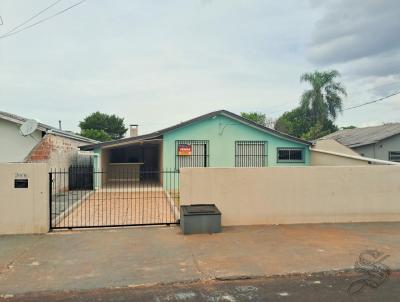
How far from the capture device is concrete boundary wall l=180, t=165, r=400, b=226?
30.2ft

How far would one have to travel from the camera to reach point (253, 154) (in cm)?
1903

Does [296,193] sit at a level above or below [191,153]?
below

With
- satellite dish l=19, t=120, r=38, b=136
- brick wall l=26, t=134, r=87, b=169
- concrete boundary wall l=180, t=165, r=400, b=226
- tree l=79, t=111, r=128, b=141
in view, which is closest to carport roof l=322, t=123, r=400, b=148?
concrete boundary wall l=180, t=165, r=400, b=226

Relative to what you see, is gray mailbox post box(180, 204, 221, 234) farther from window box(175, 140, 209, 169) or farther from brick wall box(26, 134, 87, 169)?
window box(175, 140, 209, 169)

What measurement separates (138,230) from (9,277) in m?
3.42

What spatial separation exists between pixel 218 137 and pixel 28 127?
8.81m

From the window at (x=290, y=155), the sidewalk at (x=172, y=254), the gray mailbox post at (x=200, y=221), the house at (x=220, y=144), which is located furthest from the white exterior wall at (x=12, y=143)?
the window at (x=290, y=155)

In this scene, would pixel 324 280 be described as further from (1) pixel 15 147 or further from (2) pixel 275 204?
(1) pixel 15 147

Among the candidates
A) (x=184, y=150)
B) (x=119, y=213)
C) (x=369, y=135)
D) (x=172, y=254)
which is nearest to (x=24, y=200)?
(x=119, y=213)

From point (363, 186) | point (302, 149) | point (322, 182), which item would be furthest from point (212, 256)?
point (302, 149)

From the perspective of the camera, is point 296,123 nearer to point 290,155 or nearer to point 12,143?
point 290,155

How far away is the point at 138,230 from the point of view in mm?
8680

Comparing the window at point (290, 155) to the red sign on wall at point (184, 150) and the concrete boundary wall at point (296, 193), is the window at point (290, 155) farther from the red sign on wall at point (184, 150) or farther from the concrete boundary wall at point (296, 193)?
Answer: the concrete boundary wall at point (296, 193)

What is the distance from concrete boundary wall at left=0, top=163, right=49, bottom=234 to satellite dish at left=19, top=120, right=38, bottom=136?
6.59 m
